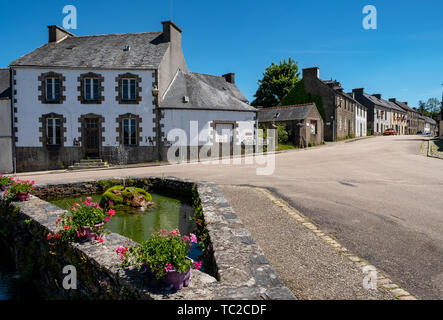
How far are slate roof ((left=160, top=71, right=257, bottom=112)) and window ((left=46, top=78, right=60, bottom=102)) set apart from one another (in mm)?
7312

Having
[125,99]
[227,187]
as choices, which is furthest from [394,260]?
[125,99]

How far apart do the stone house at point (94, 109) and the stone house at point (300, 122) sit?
11.4 meters

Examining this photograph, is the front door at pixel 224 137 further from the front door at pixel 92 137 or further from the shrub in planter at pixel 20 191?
the shrub in planter at pixel 20 191

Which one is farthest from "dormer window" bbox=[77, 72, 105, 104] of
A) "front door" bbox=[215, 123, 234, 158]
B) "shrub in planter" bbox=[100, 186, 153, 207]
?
"shrub in planter" bbox=[100, 186, 153, 207]

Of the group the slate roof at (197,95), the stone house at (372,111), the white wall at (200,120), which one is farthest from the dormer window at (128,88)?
the stone house at (372,111)

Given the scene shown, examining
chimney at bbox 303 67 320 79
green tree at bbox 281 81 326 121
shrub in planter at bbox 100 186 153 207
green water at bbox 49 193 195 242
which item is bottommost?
green water at bbox 49 193 195 242

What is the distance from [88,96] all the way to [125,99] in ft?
8.54

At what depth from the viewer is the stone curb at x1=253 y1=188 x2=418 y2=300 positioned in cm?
351

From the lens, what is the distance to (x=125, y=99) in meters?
21.7

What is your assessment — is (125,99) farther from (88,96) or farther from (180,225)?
(180,225)

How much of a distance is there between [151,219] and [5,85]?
22029 mm

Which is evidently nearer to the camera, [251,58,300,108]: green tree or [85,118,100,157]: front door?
[85,118,100,157]: front door

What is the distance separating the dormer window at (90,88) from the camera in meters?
21.4

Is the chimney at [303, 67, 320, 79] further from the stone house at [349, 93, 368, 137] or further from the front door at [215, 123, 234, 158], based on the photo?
the front door at [215, 123, 234, 158]
